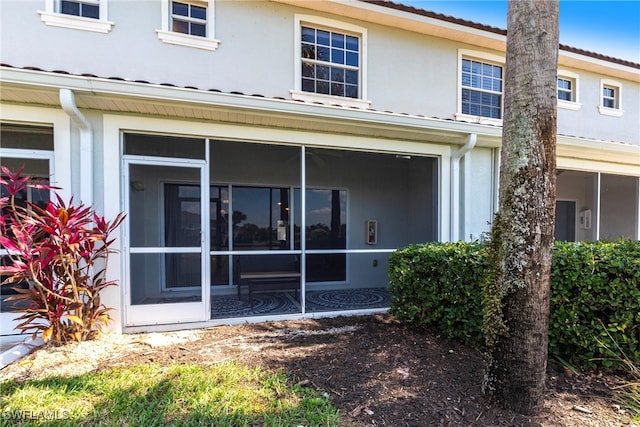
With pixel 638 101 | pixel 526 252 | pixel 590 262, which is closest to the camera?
pixel 526 252

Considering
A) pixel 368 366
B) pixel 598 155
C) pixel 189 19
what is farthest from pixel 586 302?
pixel 189 19

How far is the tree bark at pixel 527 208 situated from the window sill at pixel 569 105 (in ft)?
21.7

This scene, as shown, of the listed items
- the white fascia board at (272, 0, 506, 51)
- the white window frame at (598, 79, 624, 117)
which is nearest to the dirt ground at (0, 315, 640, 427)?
the white fascia board at (272, 0, 506, 51)

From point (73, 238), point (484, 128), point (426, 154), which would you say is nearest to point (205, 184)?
point (73, 238)

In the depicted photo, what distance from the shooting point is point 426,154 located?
551cm

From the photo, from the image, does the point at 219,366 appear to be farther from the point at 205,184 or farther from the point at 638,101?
the point at 638,101

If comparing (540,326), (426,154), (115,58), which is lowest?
(540,326)

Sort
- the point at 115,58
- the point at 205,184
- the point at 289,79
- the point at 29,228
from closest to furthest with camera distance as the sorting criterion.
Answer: the point at 29,228
the point at 205,184
the point at 115,58
the point at 289,79

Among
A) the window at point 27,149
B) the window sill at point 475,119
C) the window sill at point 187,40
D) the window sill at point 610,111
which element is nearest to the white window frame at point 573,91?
the window sill at point 610,111

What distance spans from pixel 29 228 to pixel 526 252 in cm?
473

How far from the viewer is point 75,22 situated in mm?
4754

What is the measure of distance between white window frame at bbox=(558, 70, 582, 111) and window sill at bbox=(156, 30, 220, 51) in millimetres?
7895

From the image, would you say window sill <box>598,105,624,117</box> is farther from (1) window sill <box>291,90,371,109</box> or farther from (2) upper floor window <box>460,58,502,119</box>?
(1) window sill <box>291,90,371,109</box>

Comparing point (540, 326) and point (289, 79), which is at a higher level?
point (289, 79)
